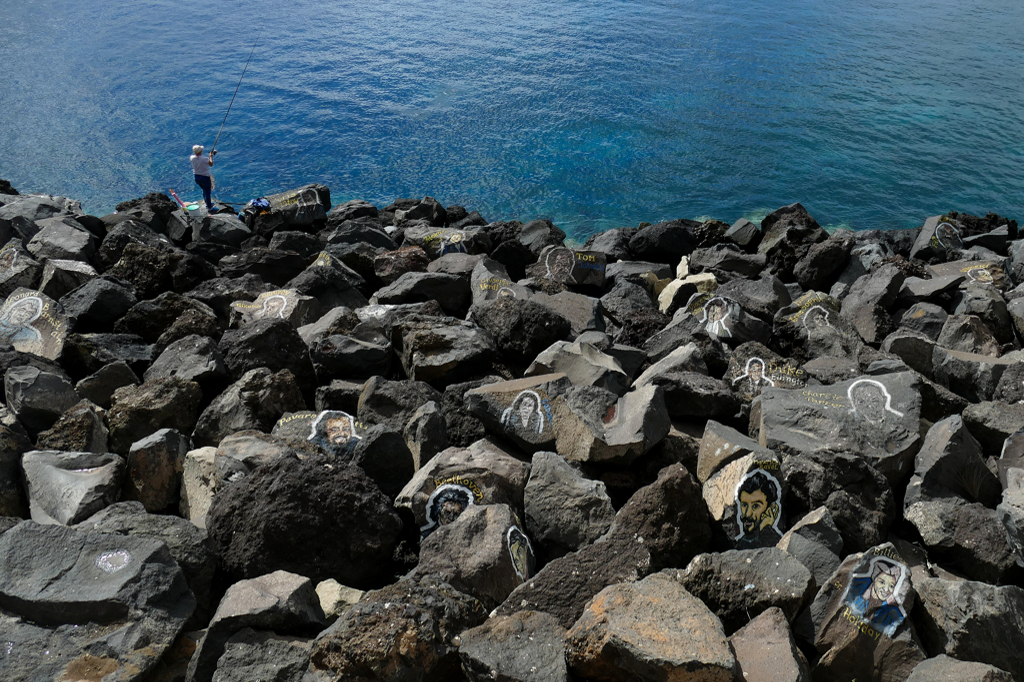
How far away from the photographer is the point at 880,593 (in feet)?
9.15

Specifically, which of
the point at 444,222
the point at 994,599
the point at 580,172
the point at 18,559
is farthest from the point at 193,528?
the point at 580,172

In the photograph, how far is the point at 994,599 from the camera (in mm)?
2746

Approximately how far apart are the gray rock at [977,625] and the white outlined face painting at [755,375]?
1901 millimetres

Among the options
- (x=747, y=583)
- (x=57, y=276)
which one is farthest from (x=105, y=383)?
(x=747, y=583)

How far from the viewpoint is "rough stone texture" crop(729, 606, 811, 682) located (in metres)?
2.39

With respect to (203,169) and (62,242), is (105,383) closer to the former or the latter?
(62,242)

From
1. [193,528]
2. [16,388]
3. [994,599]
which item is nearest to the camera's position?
[994,599]

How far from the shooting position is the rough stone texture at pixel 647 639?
7.48 feet

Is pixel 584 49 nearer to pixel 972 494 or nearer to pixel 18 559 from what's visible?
pixel 972 494

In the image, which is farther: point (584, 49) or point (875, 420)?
→ point (584, 49)

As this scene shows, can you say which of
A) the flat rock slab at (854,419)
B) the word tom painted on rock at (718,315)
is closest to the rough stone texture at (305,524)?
the flat rock slab at (854,419)

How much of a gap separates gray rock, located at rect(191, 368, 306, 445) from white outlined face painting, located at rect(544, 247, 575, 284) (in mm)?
3304

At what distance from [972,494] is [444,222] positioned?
26.0 feet

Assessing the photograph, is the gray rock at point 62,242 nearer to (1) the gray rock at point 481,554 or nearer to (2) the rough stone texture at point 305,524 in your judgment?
(2) the rough stone texture at point 305,524
